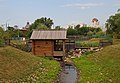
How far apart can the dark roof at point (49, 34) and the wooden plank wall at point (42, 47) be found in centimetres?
74

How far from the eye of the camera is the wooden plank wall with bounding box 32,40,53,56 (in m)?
38.7

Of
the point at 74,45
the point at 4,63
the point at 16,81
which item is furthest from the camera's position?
the point at 74,45

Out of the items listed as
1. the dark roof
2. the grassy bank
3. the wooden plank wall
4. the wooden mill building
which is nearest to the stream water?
the grassy bank

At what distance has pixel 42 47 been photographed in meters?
38.8

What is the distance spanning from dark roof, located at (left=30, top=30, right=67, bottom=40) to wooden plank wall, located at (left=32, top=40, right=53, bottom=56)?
0.74 meters

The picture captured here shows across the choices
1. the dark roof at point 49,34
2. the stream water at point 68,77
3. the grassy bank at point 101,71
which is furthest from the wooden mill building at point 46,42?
the stream water at point 68,77

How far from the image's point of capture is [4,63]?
2131cm

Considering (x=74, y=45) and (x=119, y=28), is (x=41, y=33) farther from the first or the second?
(x=119, y=28)

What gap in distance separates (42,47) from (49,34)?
7.08 feet

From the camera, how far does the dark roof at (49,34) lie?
3862 cm

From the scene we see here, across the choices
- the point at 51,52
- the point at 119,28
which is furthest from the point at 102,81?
the point at 119,28

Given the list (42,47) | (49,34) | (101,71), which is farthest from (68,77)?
(49,34)

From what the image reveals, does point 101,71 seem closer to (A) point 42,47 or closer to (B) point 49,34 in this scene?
(A) point 42,47

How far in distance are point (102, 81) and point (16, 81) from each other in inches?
211
